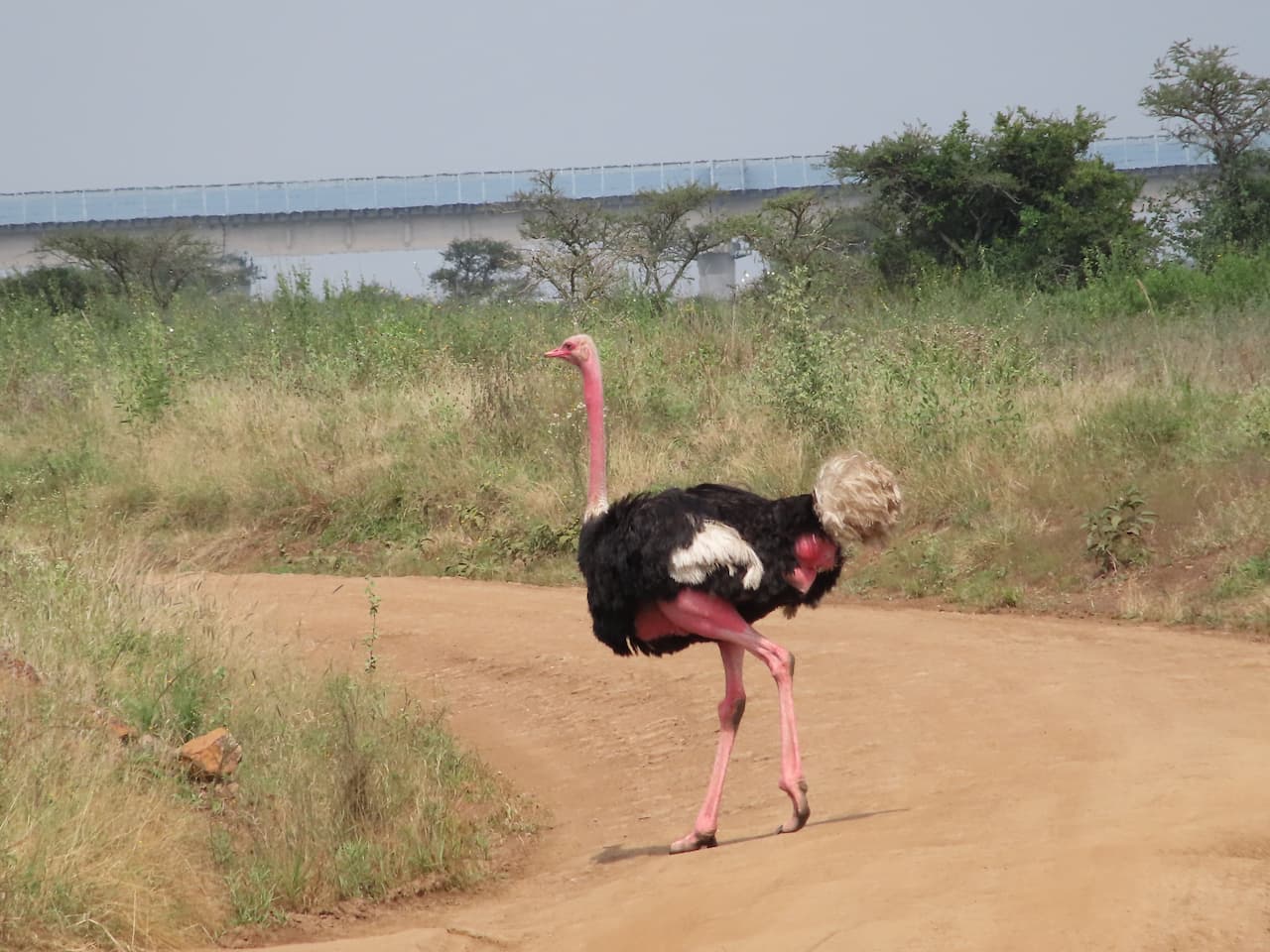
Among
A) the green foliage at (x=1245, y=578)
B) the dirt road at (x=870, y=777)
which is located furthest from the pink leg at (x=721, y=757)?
the green foliage at (x=1245, y=578)

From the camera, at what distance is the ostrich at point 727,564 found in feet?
20.0

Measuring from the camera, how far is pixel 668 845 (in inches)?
257

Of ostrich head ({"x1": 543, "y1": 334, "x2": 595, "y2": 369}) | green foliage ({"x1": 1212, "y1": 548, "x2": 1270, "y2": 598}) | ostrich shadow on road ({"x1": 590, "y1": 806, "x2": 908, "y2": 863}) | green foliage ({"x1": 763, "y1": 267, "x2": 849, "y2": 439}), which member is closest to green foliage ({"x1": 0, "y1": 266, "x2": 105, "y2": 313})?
green foliage ({"x1": 763, "y1": 267, "x2": 849, "y2": 439})

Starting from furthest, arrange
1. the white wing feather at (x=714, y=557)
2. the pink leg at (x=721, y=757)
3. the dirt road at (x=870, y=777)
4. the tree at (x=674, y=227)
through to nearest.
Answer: the tree at (x=674, y=227), the white wing feather at (x=714, y=557), the pink leg at (x=721, y=757), the dirt road at (x=870, y=777)

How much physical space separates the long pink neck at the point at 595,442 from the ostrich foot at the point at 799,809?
1348 mm

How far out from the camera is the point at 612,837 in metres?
6.96

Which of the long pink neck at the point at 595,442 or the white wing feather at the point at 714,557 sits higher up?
the long pink neck at the point at 595,442

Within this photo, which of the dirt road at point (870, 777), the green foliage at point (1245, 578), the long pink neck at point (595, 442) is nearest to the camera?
the dirt road at point (870, 777)

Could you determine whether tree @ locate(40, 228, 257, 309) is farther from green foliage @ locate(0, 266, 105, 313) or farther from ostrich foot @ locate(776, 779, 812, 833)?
ostrich foot @ locate(776, 779, 812, 833)

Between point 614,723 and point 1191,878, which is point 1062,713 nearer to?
point 614,723

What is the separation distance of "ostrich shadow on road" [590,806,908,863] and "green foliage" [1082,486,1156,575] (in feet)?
17.1

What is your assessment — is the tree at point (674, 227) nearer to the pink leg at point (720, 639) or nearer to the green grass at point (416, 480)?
the green grass at point (416, 480)

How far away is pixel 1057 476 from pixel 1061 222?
1198cm

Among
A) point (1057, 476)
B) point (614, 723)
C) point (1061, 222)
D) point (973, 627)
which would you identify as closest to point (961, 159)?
→ point (1061, 222)
